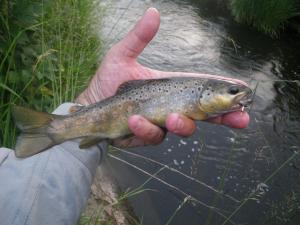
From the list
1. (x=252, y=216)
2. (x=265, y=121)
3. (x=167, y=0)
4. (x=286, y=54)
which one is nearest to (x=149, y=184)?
(x=252, y=216)

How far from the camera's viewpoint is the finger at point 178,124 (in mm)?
2598

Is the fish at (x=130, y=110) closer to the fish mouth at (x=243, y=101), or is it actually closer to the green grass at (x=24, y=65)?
the fish mouth at (x=243, y=101)

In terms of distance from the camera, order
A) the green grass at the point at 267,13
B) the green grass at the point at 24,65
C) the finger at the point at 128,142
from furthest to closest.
Answer: the green grass at the point at 267,13 → the green grass at the point at 24,65 → the finger at the point at 128,142

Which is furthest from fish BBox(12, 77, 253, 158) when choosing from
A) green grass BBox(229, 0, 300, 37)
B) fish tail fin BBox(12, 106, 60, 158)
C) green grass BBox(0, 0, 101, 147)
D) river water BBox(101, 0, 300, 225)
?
green grass BBox(229, 0, 300, 37)

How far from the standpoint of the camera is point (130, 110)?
9.12 feet

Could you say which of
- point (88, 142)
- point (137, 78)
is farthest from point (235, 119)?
point (88, 142)

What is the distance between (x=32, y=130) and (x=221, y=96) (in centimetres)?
122

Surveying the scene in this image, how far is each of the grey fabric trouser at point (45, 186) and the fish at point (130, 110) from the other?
0.26ft

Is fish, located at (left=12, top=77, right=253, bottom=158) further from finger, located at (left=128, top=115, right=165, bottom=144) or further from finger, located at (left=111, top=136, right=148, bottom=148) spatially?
finger, located at (left=111, top=136, right=148, bottom=148)

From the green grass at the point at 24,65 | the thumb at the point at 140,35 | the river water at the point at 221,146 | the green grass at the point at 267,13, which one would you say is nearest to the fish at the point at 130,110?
the thumb at the point at 140,35

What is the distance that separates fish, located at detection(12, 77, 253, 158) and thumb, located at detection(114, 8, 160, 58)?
0.35 m

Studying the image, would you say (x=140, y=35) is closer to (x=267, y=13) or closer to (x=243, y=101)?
(x=243, y=101)

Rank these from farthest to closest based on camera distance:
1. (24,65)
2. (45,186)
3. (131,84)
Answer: (24,65) < (131,84) < (45,186)


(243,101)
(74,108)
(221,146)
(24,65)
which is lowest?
(221,146)
